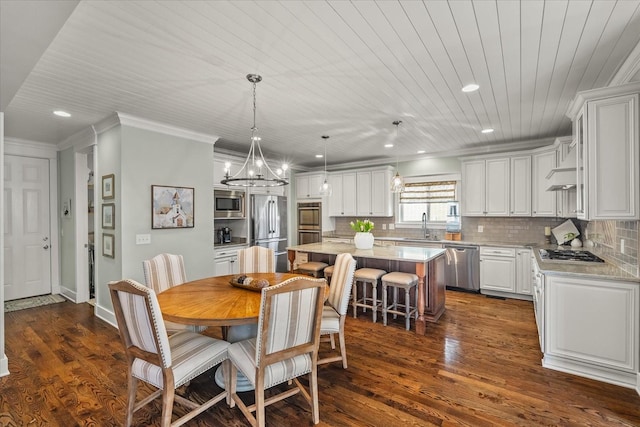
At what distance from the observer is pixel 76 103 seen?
10.7 feet

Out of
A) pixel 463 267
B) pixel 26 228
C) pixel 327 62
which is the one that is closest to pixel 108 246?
pixel 26 228

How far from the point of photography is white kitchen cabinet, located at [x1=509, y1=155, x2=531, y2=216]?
5047 millimetres

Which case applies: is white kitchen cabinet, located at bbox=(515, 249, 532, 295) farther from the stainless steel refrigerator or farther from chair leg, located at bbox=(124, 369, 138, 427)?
chair leg, located at bbox=(124, 369, 138, 427)

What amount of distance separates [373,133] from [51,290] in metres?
5.88

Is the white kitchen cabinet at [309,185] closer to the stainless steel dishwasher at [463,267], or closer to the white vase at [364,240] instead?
the white vase at [364,240]

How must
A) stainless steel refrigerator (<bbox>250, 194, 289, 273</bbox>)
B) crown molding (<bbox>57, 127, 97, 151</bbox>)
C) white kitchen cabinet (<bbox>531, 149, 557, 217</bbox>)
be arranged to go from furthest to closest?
stainless steel refrigerator (<bbox>250, 194, 289, 273</bbox>) → white kitchen cabinet (<bbox>531, 149, 557, 217</bbox>) → crown molding (<bbox>57, 127, 97, 151</bbox>)

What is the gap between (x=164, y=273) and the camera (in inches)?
119

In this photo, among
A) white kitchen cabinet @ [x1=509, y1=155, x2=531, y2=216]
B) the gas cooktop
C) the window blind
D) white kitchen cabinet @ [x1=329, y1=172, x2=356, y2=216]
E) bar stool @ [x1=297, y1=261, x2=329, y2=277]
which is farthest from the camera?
white kitchen cabinet @ [x1=329, y1=172, x2=356, y2=216]

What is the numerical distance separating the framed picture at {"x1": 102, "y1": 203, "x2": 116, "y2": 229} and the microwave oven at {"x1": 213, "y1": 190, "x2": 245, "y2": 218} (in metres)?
1.45

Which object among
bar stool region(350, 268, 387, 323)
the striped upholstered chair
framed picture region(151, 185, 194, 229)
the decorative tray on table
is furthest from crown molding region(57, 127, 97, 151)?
bar stool region(350, 268, 387, 323)

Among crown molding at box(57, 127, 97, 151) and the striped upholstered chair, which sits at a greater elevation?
crown molding at box(57, 127, 97, 151)

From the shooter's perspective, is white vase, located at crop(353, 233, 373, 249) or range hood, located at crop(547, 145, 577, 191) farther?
white vase, located at crop(353, 233, 373, 249)

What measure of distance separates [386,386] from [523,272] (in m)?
3.57

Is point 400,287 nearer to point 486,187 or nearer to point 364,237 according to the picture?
point 364,237
